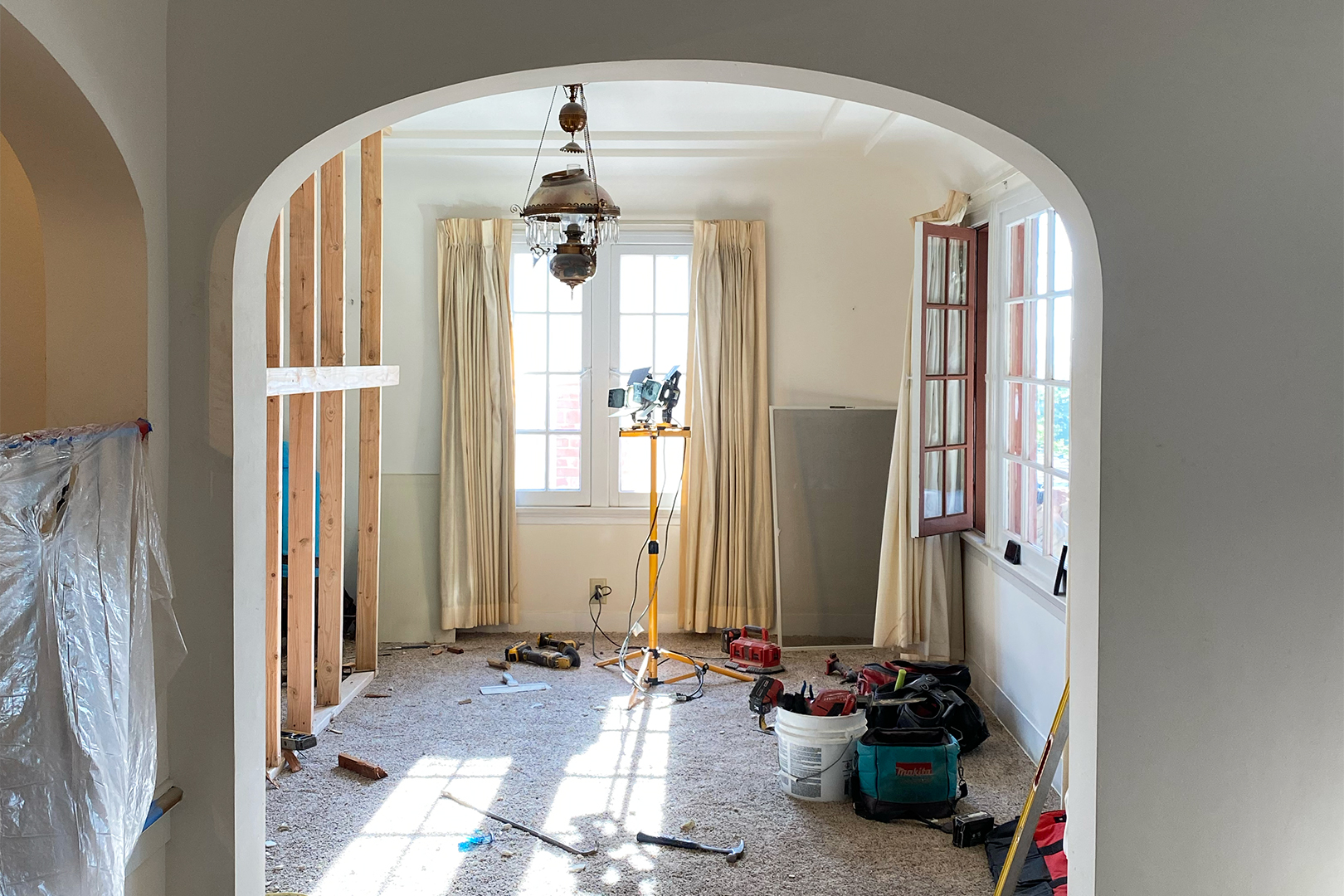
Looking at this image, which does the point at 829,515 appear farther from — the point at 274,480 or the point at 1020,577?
the point at 274,480

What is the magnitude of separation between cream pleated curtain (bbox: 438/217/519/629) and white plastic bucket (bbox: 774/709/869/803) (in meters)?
2.58

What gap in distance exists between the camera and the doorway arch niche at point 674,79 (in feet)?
6.92

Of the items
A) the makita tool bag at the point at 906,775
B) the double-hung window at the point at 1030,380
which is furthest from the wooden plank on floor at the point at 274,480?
the double-hung window at the point at 1030,380

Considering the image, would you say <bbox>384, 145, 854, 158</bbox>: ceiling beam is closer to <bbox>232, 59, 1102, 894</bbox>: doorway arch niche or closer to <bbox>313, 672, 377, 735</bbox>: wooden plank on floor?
<bbox>313, 672, 377, 735</bbox>: wooden plank on floor

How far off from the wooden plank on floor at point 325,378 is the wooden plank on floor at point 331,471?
0.47 feet

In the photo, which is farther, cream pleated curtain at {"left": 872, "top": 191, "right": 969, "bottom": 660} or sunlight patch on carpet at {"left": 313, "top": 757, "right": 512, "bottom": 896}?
cream pleated curtain at {"left": 872, "top": 191, "right": 969, "bottom": 660}

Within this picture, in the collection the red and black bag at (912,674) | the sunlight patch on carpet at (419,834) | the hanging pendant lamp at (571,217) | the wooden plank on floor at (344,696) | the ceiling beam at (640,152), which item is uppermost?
the ceiling beam at (640,152)

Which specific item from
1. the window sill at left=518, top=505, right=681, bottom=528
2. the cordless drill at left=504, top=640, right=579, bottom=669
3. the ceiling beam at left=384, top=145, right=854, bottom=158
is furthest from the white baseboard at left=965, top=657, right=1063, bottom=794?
the ceiling beam at left=384, top=145, right=854, bottom=158

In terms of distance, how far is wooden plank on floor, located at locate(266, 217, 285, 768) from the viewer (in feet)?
12.1

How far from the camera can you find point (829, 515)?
5.81 metres

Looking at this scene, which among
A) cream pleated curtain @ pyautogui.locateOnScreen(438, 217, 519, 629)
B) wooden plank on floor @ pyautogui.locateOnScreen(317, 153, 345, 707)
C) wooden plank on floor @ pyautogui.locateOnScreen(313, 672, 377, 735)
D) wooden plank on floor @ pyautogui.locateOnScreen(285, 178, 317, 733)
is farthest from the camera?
cream pleated curtain @ pyautogui.locateOnScreen(438, 217, 519, 629)

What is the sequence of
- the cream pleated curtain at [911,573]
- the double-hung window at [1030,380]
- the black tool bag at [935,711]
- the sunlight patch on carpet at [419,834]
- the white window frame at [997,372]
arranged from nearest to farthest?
1. the sunlight patch on carpet at [419,834]
2. the black tool bag at [935,711]
3. the double-hung window at [1030,380]
4. the white window frame at [997,372]
5. the cream pleated curtain at [911,573]

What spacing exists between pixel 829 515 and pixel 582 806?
2623 millimetres

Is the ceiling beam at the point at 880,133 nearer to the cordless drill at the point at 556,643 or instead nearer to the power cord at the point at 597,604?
the power cord at the point at 597,604
